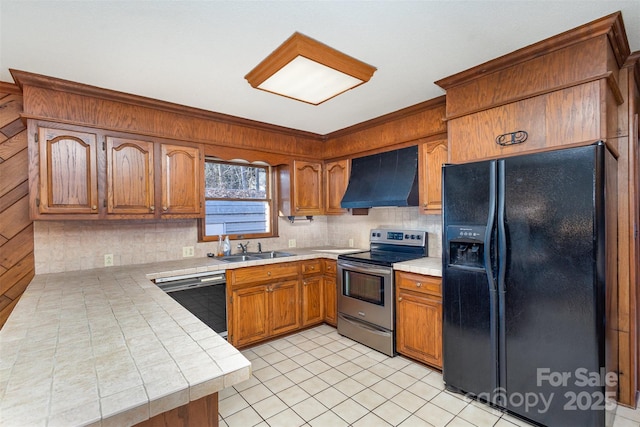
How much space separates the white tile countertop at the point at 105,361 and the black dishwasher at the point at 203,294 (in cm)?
73

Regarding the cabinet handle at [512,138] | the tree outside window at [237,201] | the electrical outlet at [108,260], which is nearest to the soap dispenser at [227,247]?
the tree outside window at [237,201]

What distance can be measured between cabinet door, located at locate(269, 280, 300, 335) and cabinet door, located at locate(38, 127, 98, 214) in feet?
5.98

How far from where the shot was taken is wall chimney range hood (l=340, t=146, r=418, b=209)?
310cm

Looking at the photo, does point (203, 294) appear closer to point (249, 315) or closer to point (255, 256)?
point (249, 315)

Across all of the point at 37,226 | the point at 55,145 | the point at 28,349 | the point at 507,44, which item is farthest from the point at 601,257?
the point at 37,226

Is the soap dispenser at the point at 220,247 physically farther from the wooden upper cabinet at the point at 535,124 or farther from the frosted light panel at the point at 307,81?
the wooden upper cabinet at the point at 535,124

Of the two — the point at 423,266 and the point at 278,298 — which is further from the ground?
the point at 423,266

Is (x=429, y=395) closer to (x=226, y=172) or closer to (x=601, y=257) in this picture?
(x=601, y=257)

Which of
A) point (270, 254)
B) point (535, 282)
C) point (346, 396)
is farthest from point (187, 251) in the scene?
point (535, 282)

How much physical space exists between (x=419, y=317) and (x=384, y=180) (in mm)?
1444

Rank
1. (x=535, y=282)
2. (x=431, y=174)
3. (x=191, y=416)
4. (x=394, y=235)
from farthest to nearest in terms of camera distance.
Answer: (x=394, y=235) → (x=431, y=174) → (x=535, y=282) → (x=191, y=416)

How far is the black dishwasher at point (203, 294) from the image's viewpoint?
2637 millimetres

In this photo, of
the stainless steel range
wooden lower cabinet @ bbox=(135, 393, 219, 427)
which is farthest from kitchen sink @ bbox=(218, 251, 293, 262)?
wooden lower cabinet @ bbox=(135, 393, 219, 427)

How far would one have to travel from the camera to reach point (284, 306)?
11.1 feet
